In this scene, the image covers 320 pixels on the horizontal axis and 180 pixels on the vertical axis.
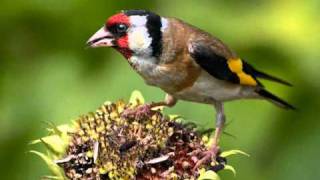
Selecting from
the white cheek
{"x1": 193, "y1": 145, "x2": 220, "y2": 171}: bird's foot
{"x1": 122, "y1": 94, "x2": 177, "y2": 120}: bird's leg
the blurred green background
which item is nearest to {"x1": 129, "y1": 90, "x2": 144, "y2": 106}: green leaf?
{"x1": 122, "y1": 94, "x2": 177, "y2": 120}: bird's leg

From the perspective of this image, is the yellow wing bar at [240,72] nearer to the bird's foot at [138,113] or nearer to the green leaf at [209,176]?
the bird's foot at [138,113]

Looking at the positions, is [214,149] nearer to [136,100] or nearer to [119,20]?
[136,100]

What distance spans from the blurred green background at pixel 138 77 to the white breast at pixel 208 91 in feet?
2.22

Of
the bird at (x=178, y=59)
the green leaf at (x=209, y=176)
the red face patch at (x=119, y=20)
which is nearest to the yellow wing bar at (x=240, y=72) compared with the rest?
the bird at (x=178, y=59)

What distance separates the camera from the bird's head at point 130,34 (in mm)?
3260

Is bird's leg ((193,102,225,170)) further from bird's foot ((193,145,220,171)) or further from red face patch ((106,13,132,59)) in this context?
red face patch ((106,13,132,59))

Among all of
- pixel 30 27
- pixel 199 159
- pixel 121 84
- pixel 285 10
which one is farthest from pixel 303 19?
pixel 199 159

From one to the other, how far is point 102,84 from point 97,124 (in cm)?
120

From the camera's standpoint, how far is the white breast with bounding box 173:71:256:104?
3445 millimetres

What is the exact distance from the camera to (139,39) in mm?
3309

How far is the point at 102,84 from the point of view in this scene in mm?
4379

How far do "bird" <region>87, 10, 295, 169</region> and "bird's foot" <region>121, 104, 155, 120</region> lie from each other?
0.09 metres

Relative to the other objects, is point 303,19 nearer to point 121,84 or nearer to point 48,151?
point 121,84

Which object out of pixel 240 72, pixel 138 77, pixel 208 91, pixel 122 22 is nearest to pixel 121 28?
pixel 122 22
